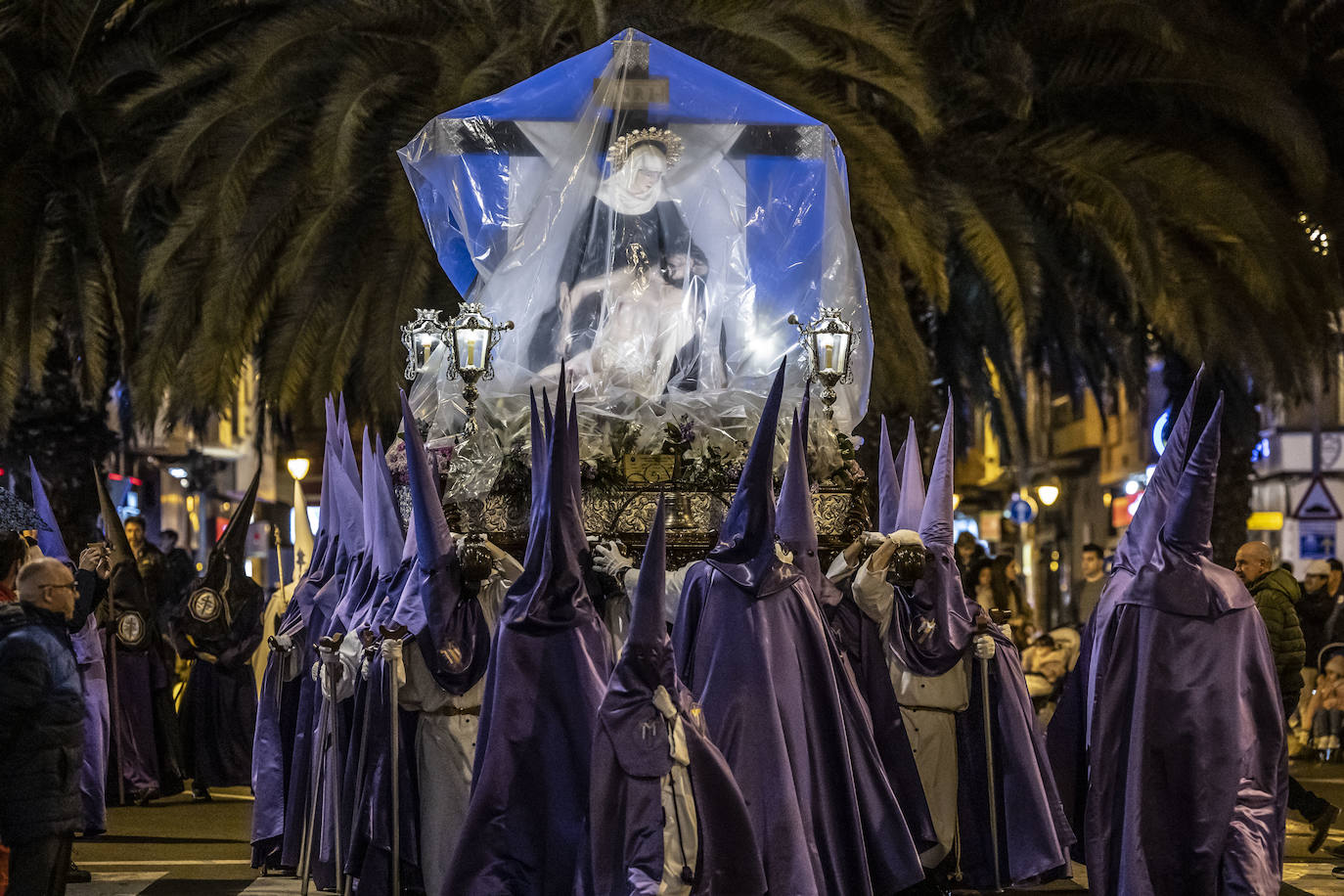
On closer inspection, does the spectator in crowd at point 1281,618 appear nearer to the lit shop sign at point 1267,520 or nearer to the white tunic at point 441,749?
the white tunic at point 441,749

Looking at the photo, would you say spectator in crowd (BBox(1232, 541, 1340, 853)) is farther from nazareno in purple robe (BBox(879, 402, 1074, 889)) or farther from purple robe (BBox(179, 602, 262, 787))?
purple robe (BBox(179, 602, 262, 787))

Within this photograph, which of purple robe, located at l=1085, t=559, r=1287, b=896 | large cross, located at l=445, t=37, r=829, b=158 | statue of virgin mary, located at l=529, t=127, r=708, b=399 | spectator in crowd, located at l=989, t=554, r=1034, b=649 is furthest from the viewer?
spectator in crowd, located at l=989, t=554, r=1034, b=649

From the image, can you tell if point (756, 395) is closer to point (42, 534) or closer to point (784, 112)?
point (784, 112)

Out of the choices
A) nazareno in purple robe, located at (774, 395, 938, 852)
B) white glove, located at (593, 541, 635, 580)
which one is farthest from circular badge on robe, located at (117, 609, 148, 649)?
nazareno in purple robe, located at (774, 395, 938, 852)

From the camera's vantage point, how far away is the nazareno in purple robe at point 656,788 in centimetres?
711

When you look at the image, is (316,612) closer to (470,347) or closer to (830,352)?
(470,347)

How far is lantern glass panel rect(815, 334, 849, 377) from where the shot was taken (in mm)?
9797

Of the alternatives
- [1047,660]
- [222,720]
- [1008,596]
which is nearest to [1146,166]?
[1047,660]

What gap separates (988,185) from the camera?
15.9 meters

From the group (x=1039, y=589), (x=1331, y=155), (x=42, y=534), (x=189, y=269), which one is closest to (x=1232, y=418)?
(x=1331, y=155)

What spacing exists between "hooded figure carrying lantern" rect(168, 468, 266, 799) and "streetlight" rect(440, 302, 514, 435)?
13.9 ft

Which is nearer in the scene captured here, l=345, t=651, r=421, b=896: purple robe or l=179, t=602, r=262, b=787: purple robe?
l=345, t=651, r=421, b=896: purple robe

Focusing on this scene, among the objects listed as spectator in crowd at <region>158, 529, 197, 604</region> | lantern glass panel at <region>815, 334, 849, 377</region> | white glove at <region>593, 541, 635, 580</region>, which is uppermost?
lantern glass panel at <region>815, 334, 849, 377</region>

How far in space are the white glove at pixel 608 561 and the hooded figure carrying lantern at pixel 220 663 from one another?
5.31 m
